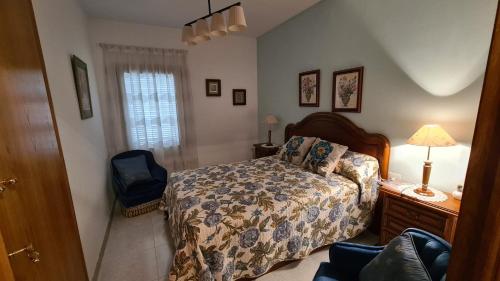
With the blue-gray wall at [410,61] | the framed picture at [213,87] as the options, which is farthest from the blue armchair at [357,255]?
the framed picture at [213,87]

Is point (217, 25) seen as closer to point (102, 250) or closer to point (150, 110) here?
point (150, 110)

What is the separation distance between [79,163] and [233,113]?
273 centimetres

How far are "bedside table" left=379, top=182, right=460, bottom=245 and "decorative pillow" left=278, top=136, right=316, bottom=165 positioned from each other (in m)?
0.95

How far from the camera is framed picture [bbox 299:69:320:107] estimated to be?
3.08m

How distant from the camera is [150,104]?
346cm

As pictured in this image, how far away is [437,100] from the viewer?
1.92m

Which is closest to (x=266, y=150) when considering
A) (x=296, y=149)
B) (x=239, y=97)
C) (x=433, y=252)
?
(x=296, y=149)

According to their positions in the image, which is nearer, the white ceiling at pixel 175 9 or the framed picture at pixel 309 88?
the white ceiling at pixel 175 9

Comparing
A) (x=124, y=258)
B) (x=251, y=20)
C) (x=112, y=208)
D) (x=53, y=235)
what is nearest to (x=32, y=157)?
(x=53, y=235)

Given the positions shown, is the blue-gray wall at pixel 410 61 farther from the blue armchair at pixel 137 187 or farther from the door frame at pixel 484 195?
the blue armchair at pixel 137 187

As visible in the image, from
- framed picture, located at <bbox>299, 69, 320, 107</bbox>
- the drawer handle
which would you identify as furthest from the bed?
framed picture, located at <bbox>299, 69, 320, 107</bbox>

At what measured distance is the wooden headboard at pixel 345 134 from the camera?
2.34 meters

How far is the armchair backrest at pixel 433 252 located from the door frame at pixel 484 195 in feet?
2.48

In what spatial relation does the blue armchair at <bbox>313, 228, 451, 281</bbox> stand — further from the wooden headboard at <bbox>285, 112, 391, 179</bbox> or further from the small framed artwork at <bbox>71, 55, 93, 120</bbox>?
the small framed artwork at <bbox>71, 55, 93, 120</bbox>
